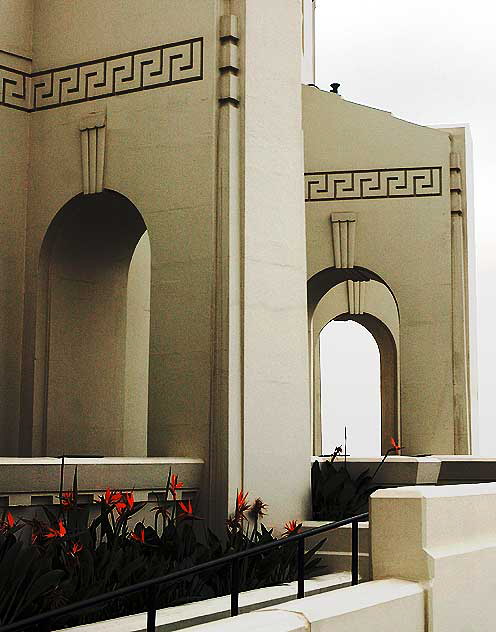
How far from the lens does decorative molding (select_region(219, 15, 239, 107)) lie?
10.8 metres

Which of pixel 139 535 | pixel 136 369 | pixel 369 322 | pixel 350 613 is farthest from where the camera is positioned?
pixel 369 322

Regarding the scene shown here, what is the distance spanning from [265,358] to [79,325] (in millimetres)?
2644

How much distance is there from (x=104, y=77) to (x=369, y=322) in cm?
1206

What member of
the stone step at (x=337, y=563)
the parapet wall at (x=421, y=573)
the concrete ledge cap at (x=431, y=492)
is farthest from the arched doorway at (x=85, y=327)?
the parapet wall at (x=421, y=573)

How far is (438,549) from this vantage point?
23.5 ft

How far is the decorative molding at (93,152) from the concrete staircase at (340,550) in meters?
4.35

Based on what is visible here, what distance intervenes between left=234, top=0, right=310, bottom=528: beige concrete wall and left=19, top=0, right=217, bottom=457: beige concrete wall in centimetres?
41

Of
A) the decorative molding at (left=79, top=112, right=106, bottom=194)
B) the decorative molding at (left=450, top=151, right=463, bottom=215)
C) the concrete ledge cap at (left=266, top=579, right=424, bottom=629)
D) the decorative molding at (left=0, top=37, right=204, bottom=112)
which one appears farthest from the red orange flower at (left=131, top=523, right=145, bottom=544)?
the decorative molding at (left=450, top=151, right=463, bottom=215)

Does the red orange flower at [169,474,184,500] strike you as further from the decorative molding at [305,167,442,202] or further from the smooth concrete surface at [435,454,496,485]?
the decorative molding at [305,167,442,202]

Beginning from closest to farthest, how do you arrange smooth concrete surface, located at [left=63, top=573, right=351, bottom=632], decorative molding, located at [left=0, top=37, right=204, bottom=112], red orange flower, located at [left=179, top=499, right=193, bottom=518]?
smooth concrete surface, located at [left=63, top=573, right=351, bottom=632]
red orange flower, located at [left=179, top=499, right=193, bottom=518]
decorative molding, located at [left=0, top=37, right=204, bottom=112]

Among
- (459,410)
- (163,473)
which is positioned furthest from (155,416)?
(459,410)

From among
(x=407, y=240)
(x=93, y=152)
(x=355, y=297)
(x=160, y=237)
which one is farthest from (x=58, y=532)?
(x=355, y=297)

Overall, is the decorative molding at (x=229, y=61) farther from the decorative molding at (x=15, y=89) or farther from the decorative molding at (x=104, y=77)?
the decorative molding at (x=15, y=89)

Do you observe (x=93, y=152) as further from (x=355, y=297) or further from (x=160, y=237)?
(x=355, y=297)
